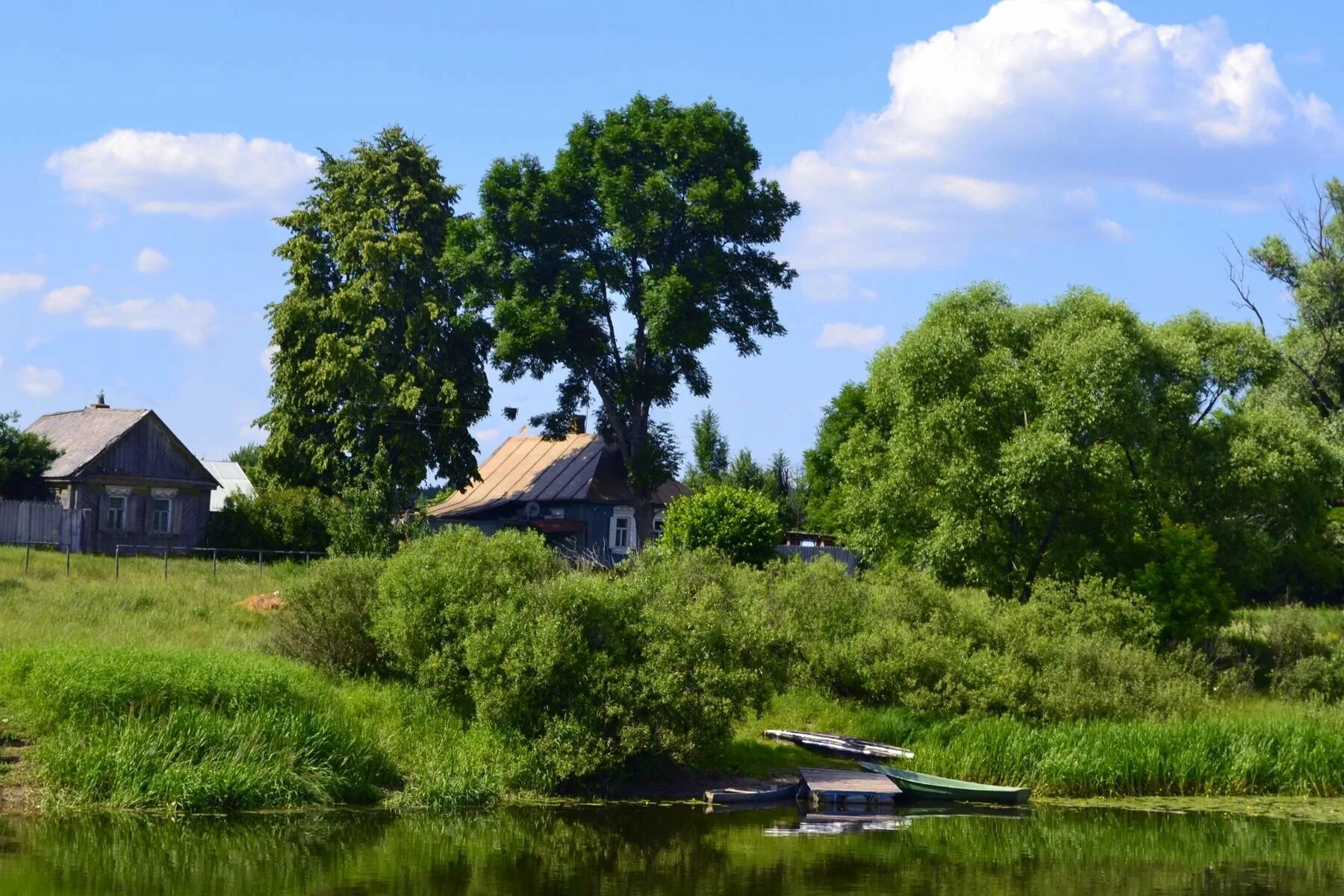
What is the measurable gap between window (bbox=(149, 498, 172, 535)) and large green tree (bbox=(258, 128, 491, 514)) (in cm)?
399

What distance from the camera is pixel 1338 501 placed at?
53094mm

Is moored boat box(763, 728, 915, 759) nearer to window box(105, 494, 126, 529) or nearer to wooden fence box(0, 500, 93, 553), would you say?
wooden fence box(0, 500, 93, 553)

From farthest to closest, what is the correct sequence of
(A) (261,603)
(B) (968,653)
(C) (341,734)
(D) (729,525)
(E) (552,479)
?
(E) (552,479)
(D) (729,525)
(A) (261,603)
(B) (968,653)
(C) (341,734)

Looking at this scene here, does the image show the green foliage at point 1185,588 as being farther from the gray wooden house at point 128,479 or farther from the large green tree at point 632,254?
the gray wooden house at point 128,479

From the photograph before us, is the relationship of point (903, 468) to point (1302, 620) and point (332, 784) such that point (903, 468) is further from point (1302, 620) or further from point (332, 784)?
point (332, 784)

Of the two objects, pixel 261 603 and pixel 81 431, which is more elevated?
pixel 81 431

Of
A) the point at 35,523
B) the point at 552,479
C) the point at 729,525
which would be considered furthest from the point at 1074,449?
the point at 35,523

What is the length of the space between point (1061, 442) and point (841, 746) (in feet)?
39.4

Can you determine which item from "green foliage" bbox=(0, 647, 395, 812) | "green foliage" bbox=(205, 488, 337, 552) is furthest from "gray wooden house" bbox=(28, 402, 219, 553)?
"green foliage" bbox=(0, 647, 395, 812)

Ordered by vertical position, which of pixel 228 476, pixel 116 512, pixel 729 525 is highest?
pixel 228 476

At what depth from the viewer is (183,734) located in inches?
777

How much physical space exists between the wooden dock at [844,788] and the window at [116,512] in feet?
111

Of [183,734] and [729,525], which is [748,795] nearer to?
[183,734]

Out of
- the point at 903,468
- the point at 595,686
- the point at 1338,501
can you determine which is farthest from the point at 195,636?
the point at 1338,501
